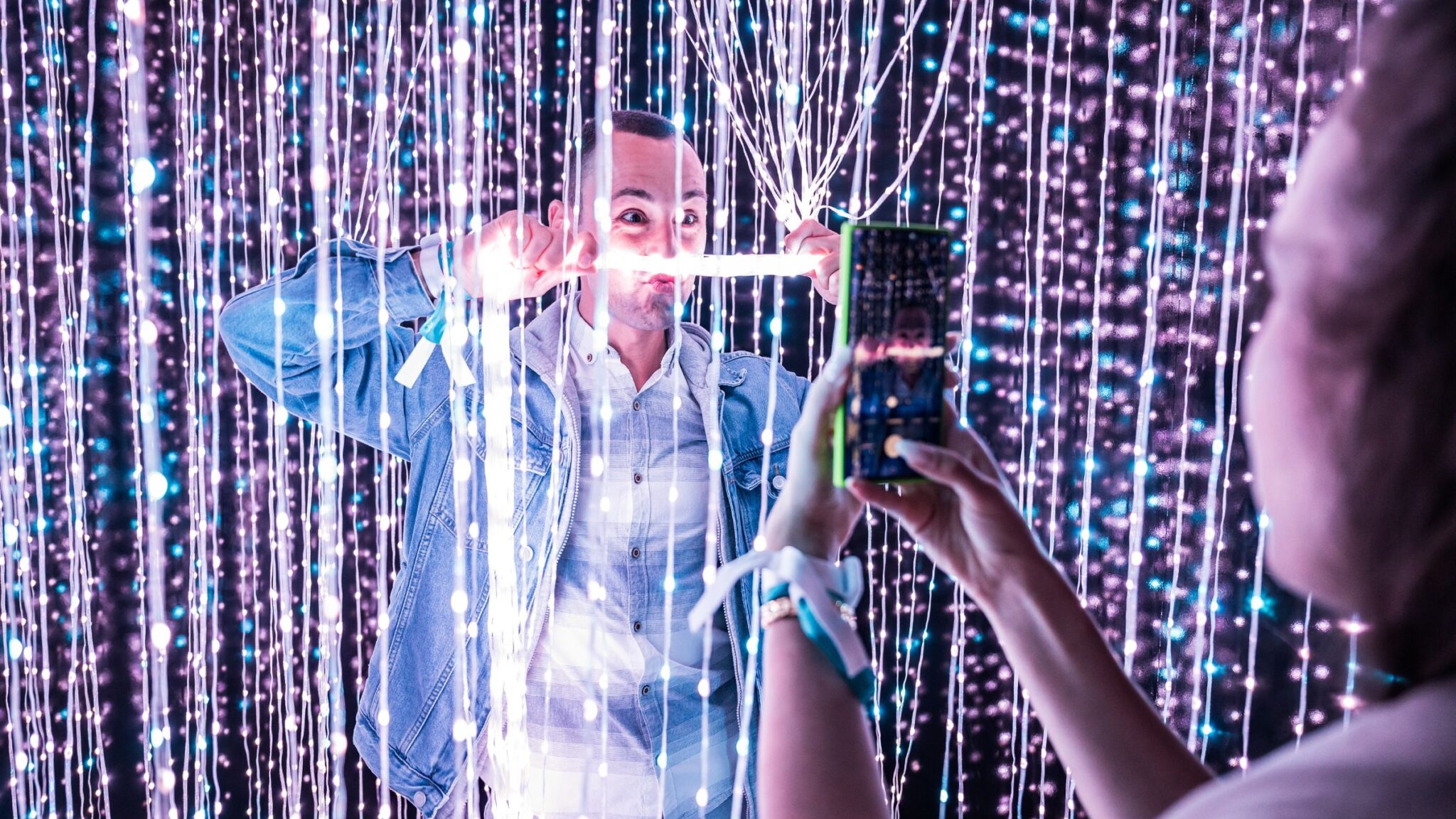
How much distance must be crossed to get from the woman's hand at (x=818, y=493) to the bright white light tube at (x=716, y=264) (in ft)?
1.60

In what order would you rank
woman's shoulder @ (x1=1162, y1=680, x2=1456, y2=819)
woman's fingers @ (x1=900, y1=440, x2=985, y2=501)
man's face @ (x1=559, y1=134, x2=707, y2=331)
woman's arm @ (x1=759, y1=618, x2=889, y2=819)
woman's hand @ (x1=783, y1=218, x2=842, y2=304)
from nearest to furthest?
woman's shoulder @ (x1=1162, y1=680, x2=1456, y2=819), woman's arm @ (x1=759, y1=618, x2=889, y2=819), woman's fingers @ (x1=900, y1=440, x2=985, y2=501), woman's hand @ (x1=783, y1=218, x2=842, y2=304), man's face @ (x1=559, y1=134, x2=707, y2=331)

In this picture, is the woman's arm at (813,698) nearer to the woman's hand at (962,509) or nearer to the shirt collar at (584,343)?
the woman's hand at (962,509)

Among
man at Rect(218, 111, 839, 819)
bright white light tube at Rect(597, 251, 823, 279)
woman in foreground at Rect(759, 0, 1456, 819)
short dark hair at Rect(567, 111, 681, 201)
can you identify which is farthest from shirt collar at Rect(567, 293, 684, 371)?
woman in foreground at Rect(759, 0, 1456, 819)

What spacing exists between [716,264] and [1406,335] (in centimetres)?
103

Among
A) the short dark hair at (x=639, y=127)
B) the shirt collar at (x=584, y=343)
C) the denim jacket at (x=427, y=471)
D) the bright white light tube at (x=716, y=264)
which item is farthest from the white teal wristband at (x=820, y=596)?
the short dark hair at (x=639, y=127)

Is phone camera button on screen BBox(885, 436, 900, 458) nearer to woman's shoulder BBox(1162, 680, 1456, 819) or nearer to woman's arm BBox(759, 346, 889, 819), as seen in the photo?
woman's arm BBox(759, 346, 889, 819)

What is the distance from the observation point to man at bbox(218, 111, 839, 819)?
135 cm

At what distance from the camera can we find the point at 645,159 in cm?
153

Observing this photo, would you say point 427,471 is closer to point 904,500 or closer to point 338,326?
point 338,326

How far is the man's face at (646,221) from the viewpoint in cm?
152

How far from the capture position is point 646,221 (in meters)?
1.53

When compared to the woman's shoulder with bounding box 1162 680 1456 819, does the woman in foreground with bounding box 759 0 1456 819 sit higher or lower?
higher

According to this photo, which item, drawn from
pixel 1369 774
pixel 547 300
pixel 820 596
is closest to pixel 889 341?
pixel 820 596


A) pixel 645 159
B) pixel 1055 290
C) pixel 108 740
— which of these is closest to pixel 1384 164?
pixel 645 159
